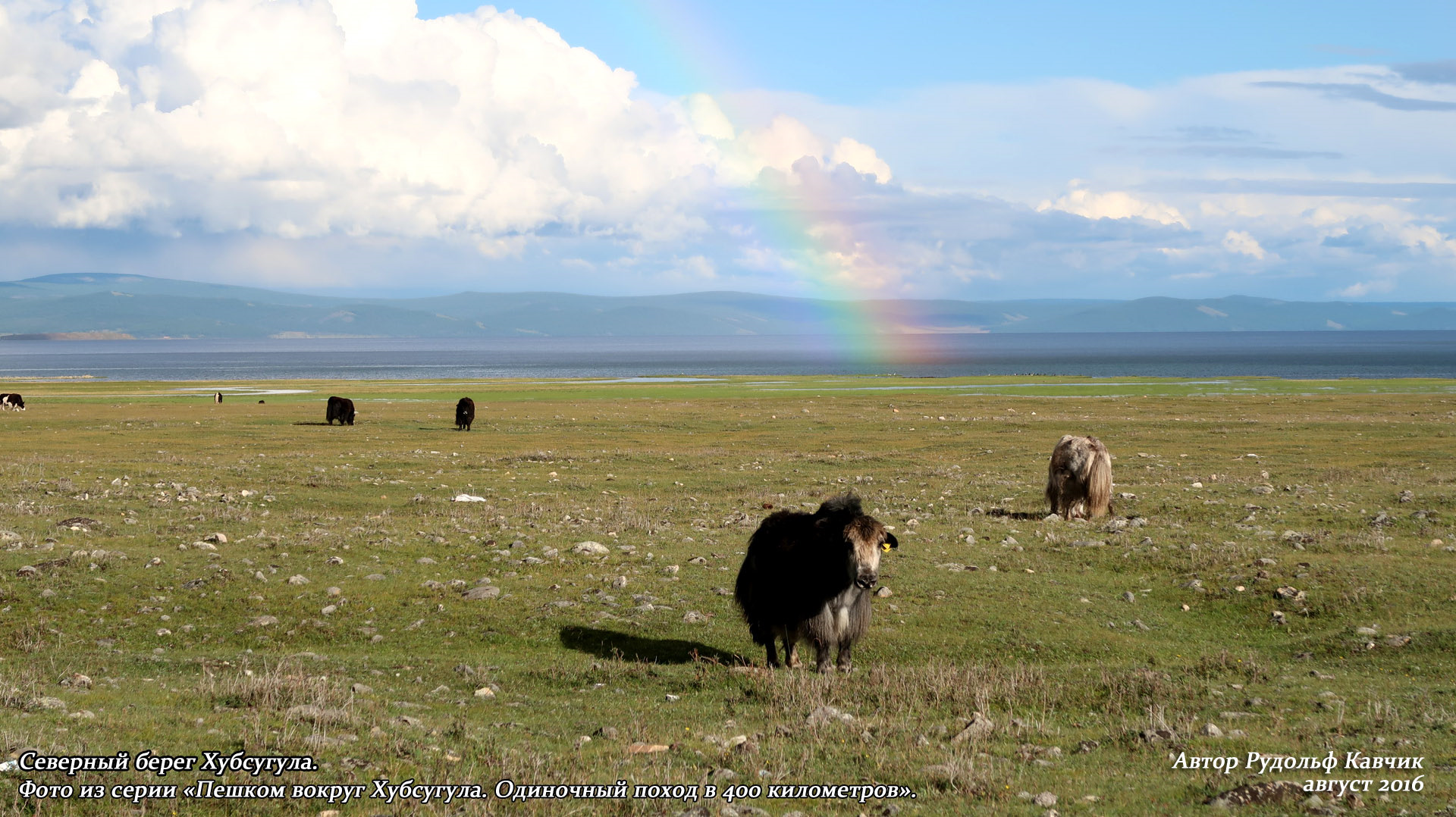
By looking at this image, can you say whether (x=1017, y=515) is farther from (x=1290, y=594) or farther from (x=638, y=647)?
(x=638, y=647)

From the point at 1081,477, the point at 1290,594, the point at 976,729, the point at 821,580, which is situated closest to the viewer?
the point at 976,729

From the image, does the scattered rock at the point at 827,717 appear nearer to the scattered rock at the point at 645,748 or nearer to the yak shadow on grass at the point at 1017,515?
the scattered rock at the point at 645,748

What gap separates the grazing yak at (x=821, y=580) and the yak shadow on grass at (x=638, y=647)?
3.24 ft

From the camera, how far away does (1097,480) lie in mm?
22766

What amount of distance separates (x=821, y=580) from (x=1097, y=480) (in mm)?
12866

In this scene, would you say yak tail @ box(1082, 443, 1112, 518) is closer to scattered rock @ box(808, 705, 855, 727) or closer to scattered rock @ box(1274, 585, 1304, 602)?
scattered rock @ box(1274, 585, 1304, 602)

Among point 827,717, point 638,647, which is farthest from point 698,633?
point 827,717

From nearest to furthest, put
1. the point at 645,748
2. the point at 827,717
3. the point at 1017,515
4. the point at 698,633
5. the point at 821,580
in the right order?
the point at 645,748
the point at 827,717
the point at 821,580
the point at 698,633
the point at 1017,515

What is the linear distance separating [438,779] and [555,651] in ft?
19.2

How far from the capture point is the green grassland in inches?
328

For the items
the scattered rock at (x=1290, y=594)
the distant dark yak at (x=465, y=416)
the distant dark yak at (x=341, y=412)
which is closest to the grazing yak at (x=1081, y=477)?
the scattered rock at (x=1290, y=594)

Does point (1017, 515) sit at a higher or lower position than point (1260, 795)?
lower

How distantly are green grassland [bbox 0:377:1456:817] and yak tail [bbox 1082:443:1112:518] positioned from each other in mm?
506

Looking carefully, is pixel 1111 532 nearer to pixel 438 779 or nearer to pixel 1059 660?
pixel 1059 660
